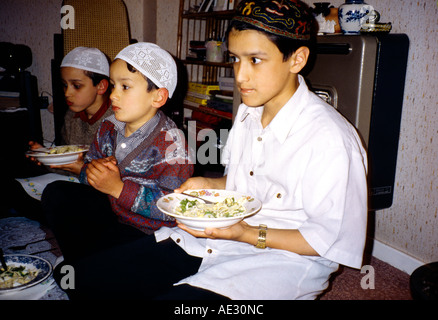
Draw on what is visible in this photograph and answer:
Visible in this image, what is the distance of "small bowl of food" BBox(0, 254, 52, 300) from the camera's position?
1544mm

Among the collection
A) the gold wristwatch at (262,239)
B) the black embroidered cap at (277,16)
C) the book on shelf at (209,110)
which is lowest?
the gold wristwatch at (262,239)

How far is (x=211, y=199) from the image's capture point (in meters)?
1.27

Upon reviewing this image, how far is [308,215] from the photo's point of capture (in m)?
1.04

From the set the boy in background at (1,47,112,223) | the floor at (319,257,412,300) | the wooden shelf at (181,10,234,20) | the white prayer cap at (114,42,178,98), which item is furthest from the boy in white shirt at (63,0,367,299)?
the wooden shelf at (181,10,234,20)

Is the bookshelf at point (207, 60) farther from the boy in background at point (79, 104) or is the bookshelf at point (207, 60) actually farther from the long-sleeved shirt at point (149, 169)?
the long-sleeved shirt at point (149, 169)

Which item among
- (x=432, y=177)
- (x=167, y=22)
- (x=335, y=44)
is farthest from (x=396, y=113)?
(x=167, y=22)

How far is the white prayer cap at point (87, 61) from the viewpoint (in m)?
2.12

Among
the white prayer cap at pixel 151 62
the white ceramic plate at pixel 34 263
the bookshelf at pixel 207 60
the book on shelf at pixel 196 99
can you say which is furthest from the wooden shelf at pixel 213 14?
the white ceramic plate at pixel 34 263

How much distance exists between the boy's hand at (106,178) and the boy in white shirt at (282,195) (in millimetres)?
246

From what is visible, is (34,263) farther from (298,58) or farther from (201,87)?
(201,87)

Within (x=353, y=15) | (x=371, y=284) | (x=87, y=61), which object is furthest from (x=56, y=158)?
(x=371, y=284)

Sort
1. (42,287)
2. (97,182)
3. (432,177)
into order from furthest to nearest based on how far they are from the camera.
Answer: (432,177), (42,287), (97,182)
